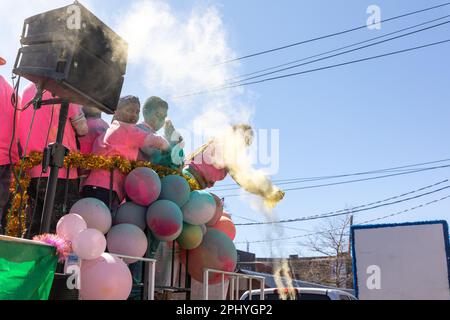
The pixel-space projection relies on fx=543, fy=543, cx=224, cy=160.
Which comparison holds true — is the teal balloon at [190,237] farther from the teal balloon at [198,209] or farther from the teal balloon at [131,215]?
the teal balloon at [131,215]

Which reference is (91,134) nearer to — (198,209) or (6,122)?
(6,122)

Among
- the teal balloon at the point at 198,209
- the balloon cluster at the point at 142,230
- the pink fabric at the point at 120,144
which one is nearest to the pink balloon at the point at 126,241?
the balloon cluster at the point at 142,230

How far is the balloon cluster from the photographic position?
138 inches

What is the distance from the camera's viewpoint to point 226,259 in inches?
197

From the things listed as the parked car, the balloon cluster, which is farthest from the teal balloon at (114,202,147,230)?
the parked car

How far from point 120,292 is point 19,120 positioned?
1821 mm

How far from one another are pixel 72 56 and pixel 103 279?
61.0 inches

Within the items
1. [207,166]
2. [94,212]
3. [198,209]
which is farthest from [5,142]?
[207,166]

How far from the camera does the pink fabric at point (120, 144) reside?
183 inches

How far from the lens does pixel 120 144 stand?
15.4ft

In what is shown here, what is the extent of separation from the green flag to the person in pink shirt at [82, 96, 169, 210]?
4.49 ft

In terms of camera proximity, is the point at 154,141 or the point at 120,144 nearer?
the point at 120,144

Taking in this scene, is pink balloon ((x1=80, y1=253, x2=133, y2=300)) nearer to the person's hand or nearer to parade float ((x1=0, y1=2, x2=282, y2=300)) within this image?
parade float ((x1=0, y1=2, x2=282, y2=300))
